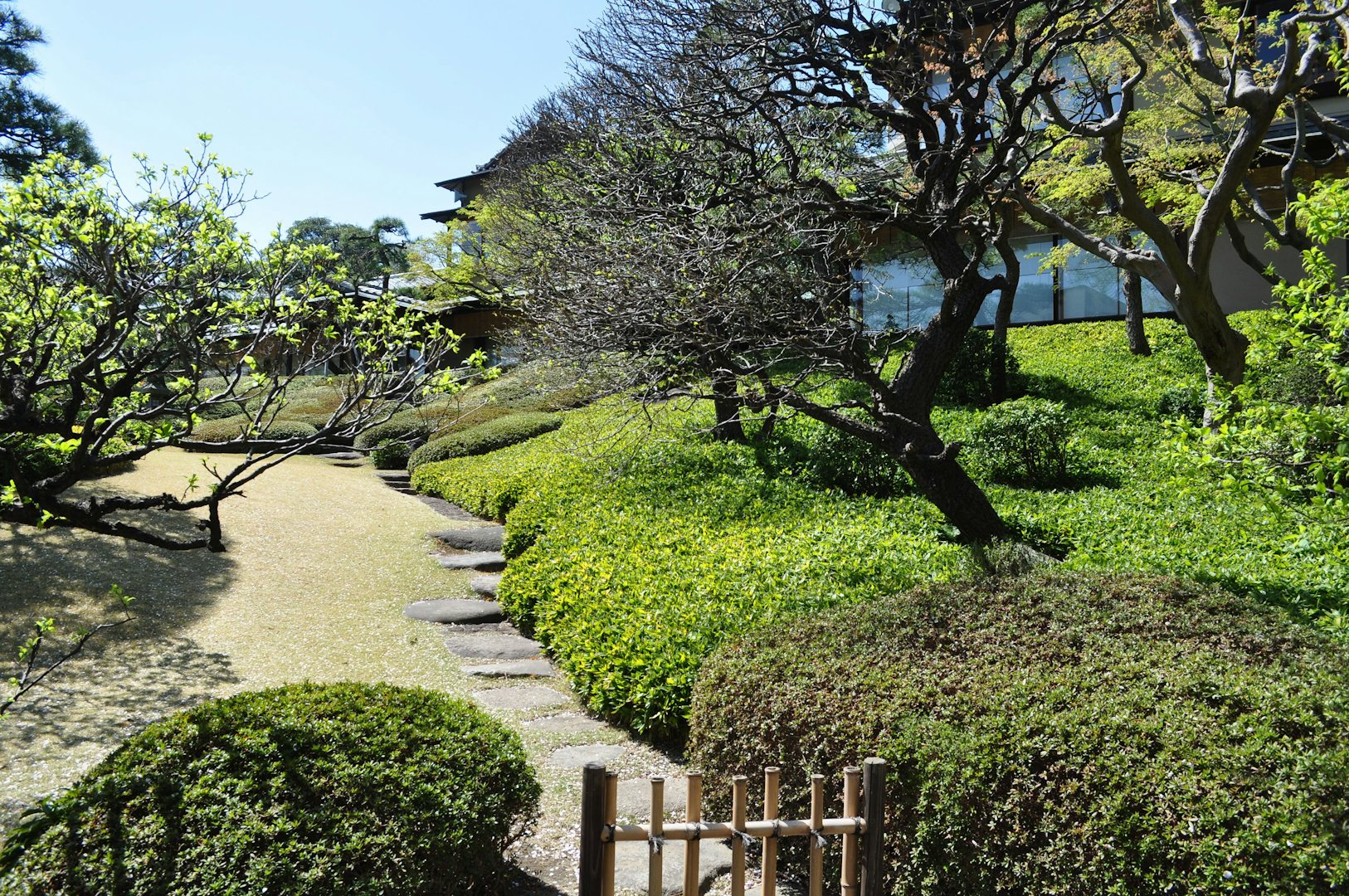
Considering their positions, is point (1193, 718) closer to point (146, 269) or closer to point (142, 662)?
point (146, 269)

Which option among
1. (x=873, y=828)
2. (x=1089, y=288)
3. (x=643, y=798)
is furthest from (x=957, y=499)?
(x=1089, y=288)

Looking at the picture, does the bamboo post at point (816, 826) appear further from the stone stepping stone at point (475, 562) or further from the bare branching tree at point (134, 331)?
the stone stepping stone at point (475, 562)

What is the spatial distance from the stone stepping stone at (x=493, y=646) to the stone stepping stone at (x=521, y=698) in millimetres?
767

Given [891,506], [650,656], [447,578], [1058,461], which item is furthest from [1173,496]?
[447,578]

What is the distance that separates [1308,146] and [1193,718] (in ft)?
65.9

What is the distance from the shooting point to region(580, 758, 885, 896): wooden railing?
3.02 m

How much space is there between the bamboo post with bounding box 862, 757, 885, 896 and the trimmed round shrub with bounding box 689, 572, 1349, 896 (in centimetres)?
49

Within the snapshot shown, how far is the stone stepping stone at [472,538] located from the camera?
1136cm

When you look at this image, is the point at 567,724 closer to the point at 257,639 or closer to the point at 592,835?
the point at 257,639

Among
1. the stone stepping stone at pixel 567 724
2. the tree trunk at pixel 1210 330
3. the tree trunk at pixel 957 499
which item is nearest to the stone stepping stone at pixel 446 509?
the stone stepping stone at pixel 567 724

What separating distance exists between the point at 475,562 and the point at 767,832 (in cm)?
785

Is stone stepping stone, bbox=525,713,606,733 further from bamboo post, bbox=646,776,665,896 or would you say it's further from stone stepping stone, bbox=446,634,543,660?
bamboo post, bbox=646,776,665,896

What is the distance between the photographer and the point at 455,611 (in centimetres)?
891

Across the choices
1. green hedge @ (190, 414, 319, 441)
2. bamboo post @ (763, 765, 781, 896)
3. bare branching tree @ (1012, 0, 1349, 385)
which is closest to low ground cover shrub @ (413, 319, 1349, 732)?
bare branching tree @ (1012, 0, 1349, 385)
